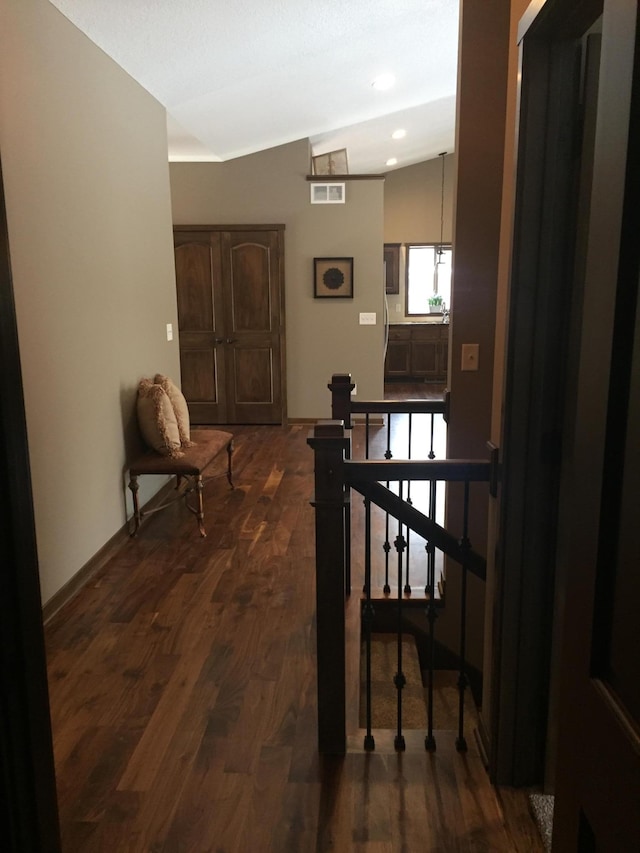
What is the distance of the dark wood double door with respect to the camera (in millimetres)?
6641

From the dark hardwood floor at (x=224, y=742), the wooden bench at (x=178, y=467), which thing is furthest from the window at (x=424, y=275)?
the dark hardwood floor at (x=224, y=742)

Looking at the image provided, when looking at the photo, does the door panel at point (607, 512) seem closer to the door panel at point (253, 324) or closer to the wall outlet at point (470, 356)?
the wall outlet at point (470, 356)

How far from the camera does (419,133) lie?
8.07 metres

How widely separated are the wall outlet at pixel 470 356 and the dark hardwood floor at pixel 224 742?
1306 mm

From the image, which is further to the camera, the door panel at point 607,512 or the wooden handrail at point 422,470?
the wooden handrail at point 422,470

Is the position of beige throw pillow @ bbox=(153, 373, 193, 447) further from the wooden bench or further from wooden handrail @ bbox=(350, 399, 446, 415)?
wooden handrail @ bbox=(350, 399, 446, 415)

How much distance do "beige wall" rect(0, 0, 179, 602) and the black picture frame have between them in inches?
109

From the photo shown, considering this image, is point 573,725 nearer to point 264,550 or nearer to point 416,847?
point 416,847

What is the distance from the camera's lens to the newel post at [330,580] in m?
1.87

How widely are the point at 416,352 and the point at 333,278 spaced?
400cm

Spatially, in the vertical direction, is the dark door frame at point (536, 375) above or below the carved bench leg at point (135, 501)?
above

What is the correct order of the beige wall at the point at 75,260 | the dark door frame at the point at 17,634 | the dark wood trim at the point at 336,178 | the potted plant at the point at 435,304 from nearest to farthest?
the dark door frame at the point at 17,634 → the beige wall at the point at 75,260 → the dark wood trim at the point at 336,178 → the potted plant at the point at 435,304

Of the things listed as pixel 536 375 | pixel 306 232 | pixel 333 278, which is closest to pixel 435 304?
pixel 333 278

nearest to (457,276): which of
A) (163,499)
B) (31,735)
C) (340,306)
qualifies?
(31,735)
